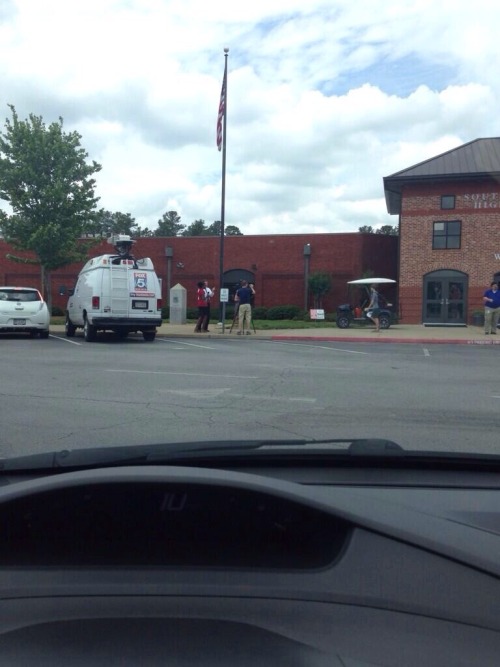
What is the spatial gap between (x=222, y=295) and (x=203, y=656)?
23118 millimetres

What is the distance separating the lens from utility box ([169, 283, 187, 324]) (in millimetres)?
29188

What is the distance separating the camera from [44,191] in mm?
31031

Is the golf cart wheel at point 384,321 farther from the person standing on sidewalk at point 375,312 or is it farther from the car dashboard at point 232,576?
the car dashboard at point 232,576

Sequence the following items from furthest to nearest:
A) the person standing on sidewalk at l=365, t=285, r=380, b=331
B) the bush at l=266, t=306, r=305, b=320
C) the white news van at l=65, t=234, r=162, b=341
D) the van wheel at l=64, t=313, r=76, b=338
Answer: the bush at l=266, t=306, r=305, b=320
the person standing on sidewalk at l=365, t=285, r=380, b=331
the van wheel at l=64, t=313, r=76, b=338
the white news van at l=65, t=234, r=162, b=341

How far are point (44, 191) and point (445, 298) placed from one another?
18603 millimetres

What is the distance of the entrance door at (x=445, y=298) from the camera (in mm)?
33000

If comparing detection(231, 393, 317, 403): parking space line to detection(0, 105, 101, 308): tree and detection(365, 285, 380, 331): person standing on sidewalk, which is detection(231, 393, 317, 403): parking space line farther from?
detection(0, 105, 101, 308): tree

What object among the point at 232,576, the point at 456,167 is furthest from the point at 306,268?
the point at 232,576

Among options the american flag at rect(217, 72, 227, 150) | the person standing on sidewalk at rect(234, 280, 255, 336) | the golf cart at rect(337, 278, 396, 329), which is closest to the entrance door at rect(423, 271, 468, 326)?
the golf cart at rect(337, 278, 396, 329)

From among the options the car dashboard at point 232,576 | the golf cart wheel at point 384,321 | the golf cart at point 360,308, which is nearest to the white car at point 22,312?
the golf cart at point 360,308

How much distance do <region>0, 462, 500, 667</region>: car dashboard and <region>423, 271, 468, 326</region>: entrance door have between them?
3225cm

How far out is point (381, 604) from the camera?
166 cm

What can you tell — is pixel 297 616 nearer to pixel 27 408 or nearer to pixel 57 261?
pixel 27 408

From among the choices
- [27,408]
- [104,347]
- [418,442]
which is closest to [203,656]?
[418,442]
